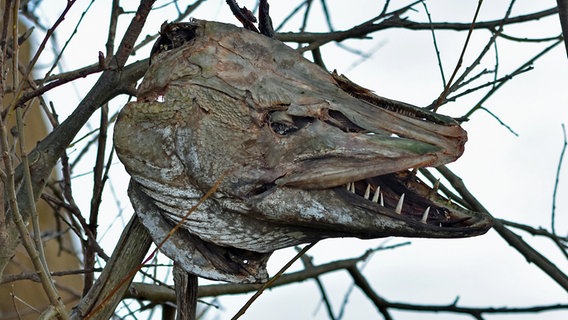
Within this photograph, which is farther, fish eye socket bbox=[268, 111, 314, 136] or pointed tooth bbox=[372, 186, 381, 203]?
fish eye socket bbox=[268, 111, 314, 136]

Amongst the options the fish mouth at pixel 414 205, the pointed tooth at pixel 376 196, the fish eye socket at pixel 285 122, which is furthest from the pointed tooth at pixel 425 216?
the fish eye socket at pixel 285 122

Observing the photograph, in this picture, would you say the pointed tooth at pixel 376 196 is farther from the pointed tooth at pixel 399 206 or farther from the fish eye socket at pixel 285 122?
the fish eye socket at pixel 285 122

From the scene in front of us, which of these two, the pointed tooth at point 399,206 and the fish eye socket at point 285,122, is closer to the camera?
the pointed tooth at point 399,206

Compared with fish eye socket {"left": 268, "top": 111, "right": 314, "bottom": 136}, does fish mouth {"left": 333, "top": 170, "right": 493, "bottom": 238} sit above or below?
below

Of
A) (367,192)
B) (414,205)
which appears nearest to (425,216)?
(414,205)

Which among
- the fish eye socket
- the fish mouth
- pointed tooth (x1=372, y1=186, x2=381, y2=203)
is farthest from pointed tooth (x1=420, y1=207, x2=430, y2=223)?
the fish eye socket

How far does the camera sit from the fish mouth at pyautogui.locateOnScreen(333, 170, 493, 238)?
9.21 ft

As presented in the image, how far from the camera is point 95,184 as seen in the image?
15.6 ft

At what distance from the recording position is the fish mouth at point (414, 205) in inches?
110

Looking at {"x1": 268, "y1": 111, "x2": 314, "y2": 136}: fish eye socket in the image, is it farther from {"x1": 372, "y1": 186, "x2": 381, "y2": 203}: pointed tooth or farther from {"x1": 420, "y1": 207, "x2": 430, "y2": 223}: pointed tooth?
{"x1": 420, "y1": 207, "x2": 430, "y2": 223}: pointed tooth

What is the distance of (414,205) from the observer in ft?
9.50

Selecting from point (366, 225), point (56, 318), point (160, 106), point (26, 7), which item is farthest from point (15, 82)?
point (26, 7)

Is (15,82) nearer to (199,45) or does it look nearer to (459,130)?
(199,45)

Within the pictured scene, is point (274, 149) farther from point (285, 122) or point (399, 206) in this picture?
point (399, 206)
